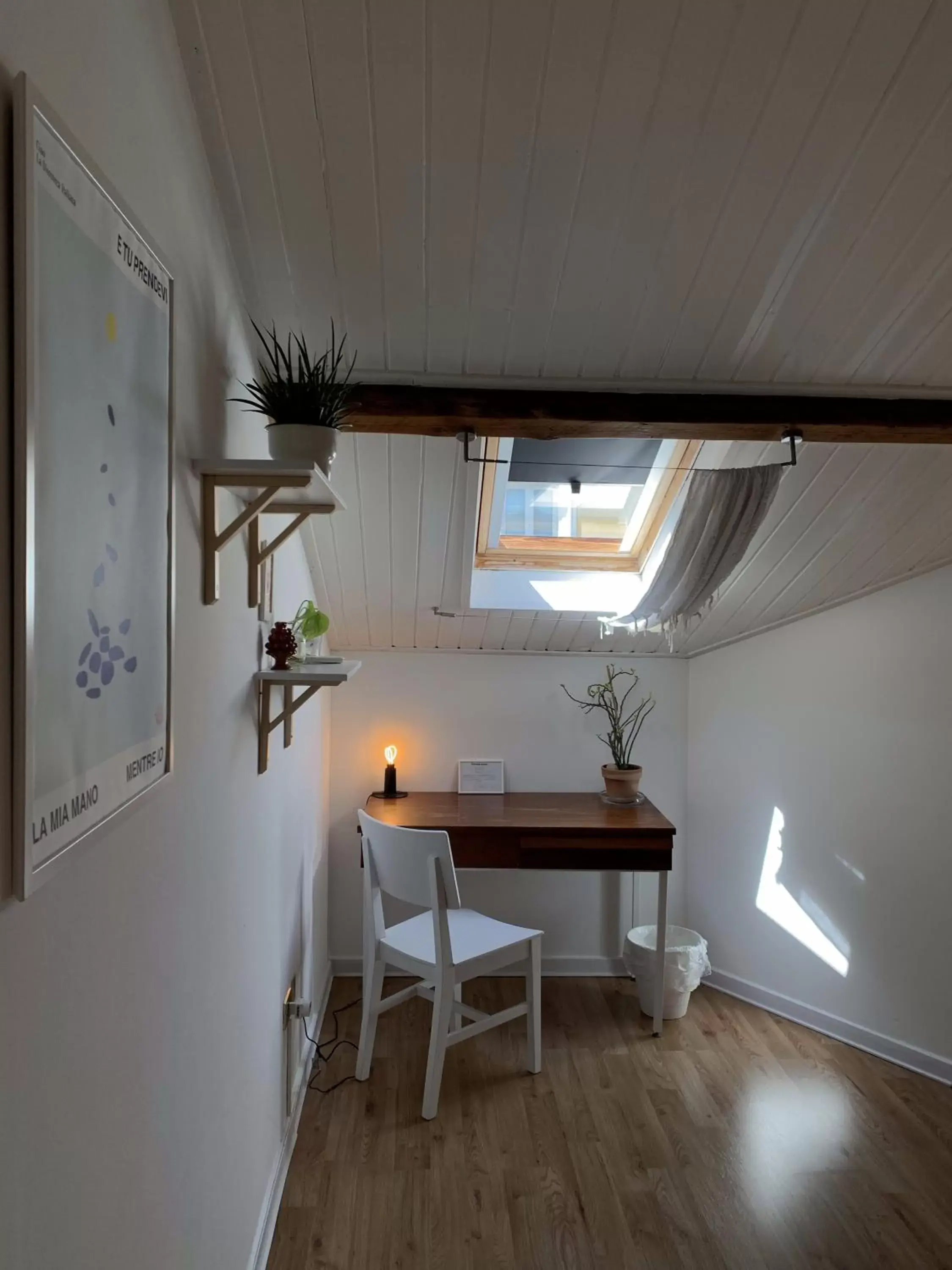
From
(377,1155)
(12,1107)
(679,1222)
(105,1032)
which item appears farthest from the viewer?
(377,1155)

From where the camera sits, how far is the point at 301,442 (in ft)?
5.07

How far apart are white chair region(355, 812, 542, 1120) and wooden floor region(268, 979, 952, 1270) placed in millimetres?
143

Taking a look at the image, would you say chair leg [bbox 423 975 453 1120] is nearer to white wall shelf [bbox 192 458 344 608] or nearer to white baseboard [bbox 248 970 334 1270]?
white baseboard [bbox 248 970 334 1270]

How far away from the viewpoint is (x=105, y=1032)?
94 centimetres

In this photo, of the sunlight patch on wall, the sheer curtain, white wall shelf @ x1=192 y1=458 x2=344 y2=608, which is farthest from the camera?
the sunlight patch on wall

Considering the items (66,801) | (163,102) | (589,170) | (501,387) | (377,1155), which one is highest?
(589,170)

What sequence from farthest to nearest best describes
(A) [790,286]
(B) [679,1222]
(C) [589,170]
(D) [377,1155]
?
(D) [377,1155] → (B) [679,1222] → (A) [790,286] → (C) [589,170]

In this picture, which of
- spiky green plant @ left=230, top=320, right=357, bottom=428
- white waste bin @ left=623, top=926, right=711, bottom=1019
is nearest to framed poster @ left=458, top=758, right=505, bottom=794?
white waste bin @ left=623, top=926, right=711, bottom=1019

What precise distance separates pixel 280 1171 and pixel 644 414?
204 centimetres

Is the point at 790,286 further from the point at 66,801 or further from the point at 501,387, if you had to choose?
the point at 66,801

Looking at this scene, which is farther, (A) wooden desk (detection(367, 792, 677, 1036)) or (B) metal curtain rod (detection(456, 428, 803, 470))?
(A) wooden desk (detection(367, 792, 677, 1036))

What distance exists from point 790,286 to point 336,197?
0.95m

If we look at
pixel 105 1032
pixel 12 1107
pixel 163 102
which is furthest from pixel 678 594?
pixel 12 1107

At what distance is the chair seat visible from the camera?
8.57ft
